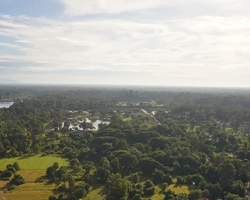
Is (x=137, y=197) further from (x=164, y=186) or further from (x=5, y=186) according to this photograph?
(x=5, y=186)

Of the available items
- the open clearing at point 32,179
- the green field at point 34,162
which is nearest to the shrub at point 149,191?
the open clearing at point 32,179

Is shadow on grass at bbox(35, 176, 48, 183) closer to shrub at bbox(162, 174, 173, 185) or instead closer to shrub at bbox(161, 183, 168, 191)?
shrub at bbox(161, 183, 168, 191)

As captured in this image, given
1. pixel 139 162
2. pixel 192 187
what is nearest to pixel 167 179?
pixel 192 187

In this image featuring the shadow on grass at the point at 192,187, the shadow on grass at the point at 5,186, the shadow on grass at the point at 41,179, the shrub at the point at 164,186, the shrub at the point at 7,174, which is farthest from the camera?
the shrub at the point at 7,174

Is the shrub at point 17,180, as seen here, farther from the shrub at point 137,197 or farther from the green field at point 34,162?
the shrub at point 137,197

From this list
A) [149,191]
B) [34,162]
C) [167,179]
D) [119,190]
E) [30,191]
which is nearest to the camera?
[119,190]

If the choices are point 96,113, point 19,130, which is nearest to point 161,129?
point 19,130

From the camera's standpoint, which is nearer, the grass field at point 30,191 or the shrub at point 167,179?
→ the grass field at point 30,191

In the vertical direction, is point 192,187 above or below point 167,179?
below
